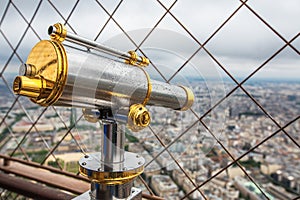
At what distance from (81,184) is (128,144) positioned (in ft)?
1.78

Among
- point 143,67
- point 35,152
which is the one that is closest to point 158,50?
point 143,67

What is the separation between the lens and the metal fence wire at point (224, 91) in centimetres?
63

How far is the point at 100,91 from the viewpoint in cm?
43

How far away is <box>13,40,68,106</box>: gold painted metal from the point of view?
349mm

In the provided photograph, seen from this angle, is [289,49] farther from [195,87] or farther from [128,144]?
[128,144]

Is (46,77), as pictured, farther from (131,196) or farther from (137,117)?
(131,196)

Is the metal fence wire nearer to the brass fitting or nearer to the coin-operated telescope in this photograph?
the coin-operated telescope

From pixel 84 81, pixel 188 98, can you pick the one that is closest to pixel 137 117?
pixel 84 81

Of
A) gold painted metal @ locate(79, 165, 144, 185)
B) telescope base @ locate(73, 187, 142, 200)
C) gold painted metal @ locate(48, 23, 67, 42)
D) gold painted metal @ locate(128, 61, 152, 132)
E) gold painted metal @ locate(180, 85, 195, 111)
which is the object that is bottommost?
telescope base @ locate(73, 187, 142, 200)

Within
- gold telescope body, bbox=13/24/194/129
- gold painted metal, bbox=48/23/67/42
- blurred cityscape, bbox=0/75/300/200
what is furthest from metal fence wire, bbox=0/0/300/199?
gold painted metal, bbox=48/23/67/42

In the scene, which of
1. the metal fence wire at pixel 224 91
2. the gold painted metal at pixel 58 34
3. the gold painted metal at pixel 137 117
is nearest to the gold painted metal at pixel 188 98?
the metal fence wire at pixel 224 91

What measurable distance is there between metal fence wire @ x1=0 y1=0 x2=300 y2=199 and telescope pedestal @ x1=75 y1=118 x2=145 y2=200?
0.13 m

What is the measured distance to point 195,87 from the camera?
65 centimetres

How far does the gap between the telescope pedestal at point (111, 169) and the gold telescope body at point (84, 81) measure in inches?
1.8
